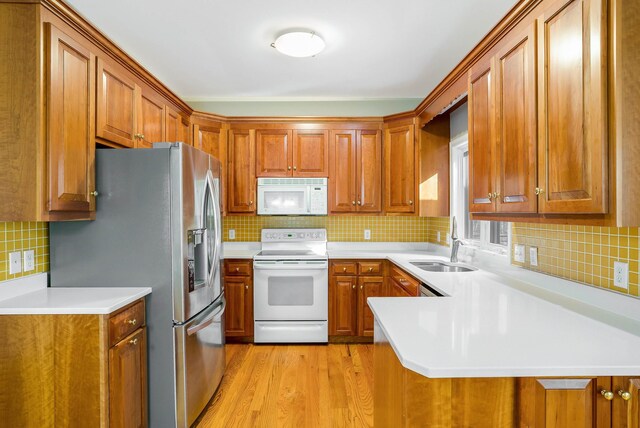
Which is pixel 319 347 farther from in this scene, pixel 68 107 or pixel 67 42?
pixel 67 42

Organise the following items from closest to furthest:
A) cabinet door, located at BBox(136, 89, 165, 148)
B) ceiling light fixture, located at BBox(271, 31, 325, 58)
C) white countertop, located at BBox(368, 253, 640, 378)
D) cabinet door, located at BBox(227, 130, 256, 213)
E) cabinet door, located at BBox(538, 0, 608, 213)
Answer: white countertop, located at BBox(368, 253, 640, 378) → cabinet door, located at BBox(538, 0, 608, 213) → ceiling light fixture, located at BBox(271, 31, 325, 58) → cabinet door, located at BBox(136, 89, 165, 148) → cabinet door, located at BBox(227, 130, 256, 213)

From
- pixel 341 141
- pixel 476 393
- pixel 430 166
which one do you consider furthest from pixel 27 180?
pixel 430 166

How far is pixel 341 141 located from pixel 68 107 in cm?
239

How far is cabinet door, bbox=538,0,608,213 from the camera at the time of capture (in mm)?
1114

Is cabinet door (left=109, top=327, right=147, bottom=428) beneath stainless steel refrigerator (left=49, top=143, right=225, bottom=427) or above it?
beneath

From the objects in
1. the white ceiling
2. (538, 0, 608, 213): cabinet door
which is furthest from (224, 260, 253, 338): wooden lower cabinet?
(538, 0, 608, 213): cabinet door

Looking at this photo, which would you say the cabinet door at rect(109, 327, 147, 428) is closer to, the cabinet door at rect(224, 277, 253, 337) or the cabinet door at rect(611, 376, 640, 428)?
the cabinet door at rect(224, 277, 253, 337)

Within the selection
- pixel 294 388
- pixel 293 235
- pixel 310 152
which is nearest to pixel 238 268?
pixel 293 235

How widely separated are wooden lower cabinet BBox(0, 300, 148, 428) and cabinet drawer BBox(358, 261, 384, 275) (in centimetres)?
223

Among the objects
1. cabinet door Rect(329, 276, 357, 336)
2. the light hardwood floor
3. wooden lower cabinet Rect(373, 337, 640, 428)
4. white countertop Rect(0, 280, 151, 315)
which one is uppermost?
white countertop Rect(0, 280, 151, 315)

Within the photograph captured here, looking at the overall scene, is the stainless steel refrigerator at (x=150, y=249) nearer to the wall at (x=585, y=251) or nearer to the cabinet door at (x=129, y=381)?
the cabinet door at (x=129, y=381)

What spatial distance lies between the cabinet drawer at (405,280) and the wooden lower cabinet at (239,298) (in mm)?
1373

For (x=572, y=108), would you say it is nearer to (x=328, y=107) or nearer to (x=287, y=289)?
(x=287, y=289)

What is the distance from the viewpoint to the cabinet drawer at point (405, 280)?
248 cm
